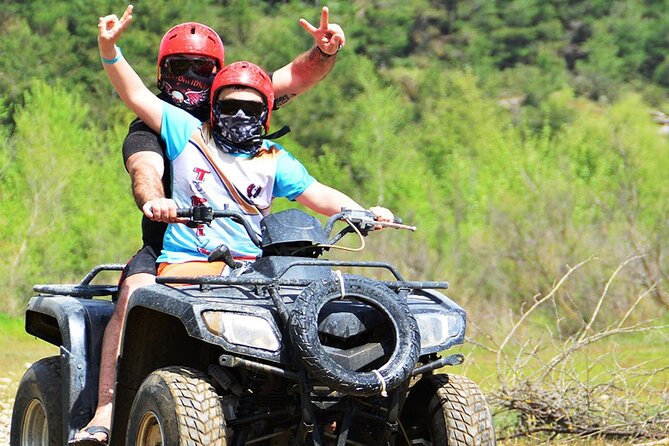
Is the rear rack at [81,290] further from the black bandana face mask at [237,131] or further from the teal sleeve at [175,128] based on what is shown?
the black bandana face mask at [237,131]

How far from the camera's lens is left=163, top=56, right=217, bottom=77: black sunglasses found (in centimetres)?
662

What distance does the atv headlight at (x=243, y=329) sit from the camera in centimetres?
487

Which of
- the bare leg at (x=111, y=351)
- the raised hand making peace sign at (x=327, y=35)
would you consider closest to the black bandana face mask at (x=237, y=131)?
the bare leg at (x=111, y=351)

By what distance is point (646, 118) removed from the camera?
51.5m

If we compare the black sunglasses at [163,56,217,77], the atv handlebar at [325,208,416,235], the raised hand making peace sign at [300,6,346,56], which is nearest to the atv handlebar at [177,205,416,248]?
the atv handlebar at [325,208,416,235]

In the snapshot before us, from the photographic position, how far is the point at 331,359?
4.86 meters

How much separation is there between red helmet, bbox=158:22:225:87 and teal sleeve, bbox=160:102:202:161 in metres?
0.38

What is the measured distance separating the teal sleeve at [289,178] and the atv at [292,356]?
0.56 meters

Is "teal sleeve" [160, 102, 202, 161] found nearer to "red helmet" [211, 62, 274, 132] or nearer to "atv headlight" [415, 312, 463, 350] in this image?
"red helmet" [211, 62, 274, 132]

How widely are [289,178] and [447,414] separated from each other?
1.67 meters

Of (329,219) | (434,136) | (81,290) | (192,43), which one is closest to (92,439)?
(81,290)

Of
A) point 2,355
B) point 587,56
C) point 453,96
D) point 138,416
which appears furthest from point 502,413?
point 587,56

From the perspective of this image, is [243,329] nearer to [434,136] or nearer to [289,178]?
[289,178]

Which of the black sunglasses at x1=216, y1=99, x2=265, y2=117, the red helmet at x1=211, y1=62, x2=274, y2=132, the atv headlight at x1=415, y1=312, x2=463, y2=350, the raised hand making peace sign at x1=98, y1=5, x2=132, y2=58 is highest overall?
the raised hand making peace sign at x1=98, y1=5, x2=132, y2=58
